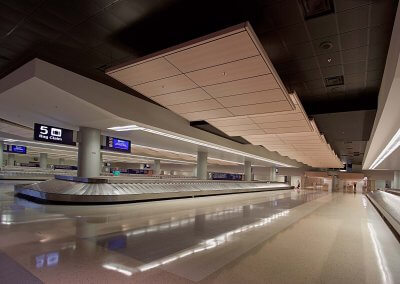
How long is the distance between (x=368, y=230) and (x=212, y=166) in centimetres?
3906

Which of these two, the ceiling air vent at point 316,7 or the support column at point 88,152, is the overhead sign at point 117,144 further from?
the ceiling air vent at point 316,7

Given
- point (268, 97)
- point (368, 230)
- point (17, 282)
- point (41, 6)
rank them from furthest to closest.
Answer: point (268, 97)
point (368, 230)
point (41, 6)
point (17, 282)

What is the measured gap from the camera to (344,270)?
341 centimetres

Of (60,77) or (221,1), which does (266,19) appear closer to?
(221,1)

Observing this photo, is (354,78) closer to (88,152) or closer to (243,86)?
(243,86)

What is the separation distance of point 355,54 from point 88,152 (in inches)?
397

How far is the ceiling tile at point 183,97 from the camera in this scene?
7.50 meters

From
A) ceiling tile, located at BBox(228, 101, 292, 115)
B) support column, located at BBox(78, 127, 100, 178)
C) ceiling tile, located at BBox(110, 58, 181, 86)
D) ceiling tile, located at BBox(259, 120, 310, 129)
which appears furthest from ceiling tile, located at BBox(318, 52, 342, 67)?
support column, located at BBox(78, 127, 100, 178)

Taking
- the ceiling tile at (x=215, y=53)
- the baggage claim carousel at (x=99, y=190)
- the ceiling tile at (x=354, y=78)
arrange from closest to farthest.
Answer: the ceiling tile at (x=215, y=53)
the ceiling tile at (x=354, y=78)
the baggage claim carousel at (x=99, y=190)

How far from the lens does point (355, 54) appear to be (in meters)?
5.68

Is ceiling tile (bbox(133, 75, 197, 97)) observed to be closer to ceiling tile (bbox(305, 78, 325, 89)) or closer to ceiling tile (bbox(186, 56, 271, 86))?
ceiling tile (bbox(186, 56, 271, 86))

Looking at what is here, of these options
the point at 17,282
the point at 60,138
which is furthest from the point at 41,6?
the point at 60,138

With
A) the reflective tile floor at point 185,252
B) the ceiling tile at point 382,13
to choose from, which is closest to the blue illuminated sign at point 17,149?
the reflective tile floor at point 185,252

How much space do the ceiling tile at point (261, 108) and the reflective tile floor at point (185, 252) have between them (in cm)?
371
